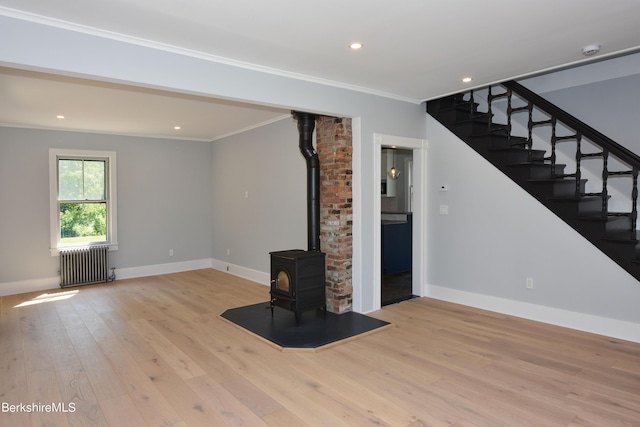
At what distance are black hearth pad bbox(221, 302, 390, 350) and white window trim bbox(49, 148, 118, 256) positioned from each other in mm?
3341

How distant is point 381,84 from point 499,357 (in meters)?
3.02

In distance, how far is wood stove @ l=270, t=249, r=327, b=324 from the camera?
4.25 metres

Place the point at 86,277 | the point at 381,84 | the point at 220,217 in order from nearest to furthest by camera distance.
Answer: the point at 381,84 → the point at 86,277 → the point at 220,217

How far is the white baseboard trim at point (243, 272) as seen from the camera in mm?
6422

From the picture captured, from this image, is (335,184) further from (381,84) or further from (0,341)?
(0,341)

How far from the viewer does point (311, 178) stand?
15.6 feet

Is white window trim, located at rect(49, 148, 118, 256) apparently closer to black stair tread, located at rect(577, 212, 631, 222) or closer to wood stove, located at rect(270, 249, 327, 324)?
wood stove, located at rect(270, 249, 327, 324)

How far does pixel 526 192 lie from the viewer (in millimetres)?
4480

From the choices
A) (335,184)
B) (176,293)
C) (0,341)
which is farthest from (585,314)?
(0,341)

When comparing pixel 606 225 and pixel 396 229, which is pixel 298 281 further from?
pixel 396 229

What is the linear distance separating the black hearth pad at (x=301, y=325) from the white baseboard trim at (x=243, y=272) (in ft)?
4.68

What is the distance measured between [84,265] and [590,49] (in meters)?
→ 7.34

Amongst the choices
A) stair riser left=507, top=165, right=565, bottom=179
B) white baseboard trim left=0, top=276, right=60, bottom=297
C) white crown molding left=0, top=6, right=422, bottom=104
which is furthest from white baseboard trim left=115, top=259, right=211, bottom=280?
stair riser left=507, top=165, right=565, bottom=179

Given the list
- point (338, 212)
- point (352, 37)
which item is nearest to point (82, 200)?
point (338, 212)
